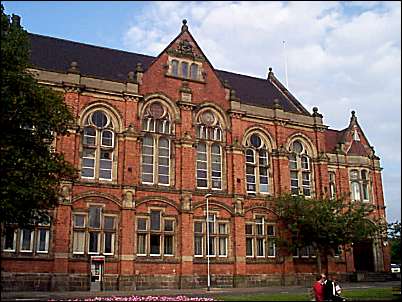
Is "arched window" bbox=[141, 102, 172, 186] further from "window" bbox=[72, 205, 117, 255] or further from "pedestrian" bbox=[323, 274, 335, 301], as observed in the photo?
"pedestrian" bbox=[323, 274, 335, 301]

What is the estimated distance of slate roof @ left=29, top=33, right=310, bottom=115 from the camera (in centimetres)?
4016

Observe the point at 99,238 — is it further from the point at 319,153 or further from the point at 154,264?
the point at 319,153

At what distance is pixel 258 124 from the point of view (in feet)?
145

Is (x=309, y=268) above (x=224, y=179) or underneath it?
underneath

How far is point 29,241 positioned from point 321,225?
2061 cm

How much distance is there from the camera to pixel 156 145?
3922cm

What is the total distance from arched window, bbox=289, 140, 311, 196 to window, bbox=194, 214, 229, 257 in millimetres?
8404

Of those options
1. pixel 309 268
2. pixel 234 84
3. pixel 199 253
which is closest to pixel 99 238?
pixel 199 253

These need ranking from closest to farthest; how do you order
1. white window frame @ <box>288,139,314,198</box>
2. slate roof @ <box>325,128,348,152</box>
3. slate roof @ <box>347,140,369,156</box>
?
white window frame @ <box>288,139,314,198</box> → slate roof @ <box>347,140,369,156</box> → slate roof @ <box>325,128,348,152</box>

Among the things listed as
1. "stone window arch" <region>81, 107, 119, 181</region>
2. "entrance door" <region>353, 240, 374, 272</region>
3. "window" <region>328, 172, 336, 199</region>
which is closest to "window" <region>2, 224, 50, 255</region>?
"stone window arch" <region>81, 107, 119, 181</region>

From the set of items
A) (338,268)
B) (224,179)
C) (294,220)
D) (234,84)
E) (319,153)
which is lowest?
(338,268)

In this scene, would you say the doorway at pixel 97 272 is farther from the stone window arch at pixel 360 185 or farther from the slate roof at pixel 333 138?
the slate roof at pixel 333 138

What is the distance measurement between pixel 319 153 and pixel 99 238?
72.4ft

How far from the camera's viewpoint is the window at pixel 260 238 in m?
41.4
